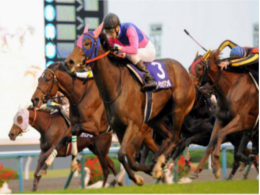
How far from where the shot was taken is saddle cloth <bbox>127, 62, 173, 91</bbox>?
521cm

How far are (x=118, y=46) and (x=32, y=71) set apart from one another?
759 centimetres

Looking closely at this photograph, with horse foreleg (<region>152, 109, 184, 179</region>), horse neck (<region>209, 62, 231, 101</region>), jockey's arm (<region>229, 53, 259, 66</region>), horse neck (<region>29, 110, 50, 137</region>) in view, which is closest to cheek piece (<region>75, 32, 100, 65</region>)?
horse foreleg (<region>152, 109, 184, 179</region>)

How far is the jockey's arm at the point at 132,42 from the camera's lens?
5.12 meters

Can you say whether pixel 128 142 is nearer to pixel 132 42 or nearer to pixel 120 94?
pixel 120 94

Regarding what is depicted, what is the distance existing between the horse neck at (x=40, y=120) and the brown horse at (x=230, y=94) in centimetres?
266

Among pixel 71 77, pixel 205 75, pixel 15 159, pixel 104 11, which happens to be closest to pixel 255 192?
pixel 205 75

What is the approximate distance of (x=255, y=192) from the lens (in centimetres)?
517

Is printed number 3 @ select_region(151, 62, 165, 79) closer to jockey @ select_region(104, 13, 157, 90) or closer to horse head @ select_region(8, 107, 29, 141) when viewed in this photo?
jockey @ select_region(104, 13, 157, 90)

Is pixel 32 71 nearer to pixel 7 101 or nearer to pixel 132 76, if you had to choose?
pixel 7 101

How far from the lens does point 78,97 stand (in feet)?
22.8

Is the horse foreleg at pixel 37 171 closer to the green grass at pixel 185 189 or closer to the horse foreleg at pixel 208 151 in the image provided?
the green grass at pixel 185 189

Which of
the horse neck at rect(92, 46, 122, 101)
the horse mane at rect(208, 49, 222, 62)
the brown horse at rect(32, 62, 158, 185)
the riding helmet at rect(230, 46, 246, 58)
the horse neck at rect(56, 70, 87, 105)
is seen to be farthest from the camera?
the horse neck at rect(56, 70, 87, 105)

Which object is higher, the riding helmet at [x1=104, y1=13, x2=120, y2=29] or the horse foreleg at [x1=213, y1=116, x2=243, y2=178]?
the riding helmet at [x1=104, y1=13, x2=120, y2=29]

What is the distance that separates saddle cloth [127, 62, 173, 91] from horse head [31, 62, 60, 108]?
6.54ft
